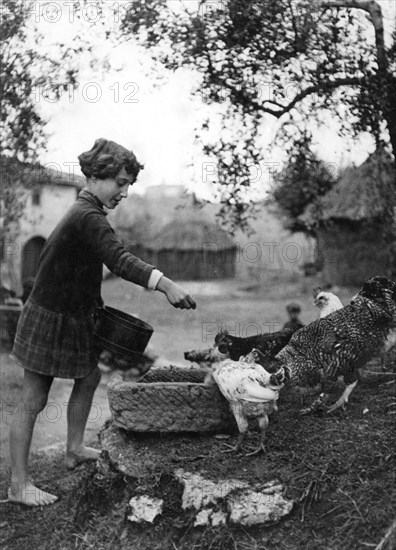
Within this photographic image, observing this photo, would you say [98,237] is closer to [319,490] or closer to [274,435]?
[274,435]

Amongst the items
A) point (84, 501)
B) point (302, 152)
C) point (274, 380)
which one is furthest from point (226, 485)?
point (302, 152)

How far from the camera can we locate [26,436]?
3.79 meters

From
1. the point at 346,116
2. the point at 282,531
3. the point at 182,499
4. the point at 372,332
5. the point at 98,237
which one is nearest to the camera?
the point at 282,531

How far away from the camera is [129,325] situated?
3.63m

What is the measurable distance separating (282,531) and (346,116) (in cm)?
294

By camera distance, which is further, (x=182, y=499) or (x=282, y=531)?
(x=182, y=499)

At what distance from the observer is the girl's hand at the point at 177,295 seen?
3.20 m

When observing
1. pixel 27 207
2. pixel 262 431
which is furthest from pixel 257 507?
pixel 27 207

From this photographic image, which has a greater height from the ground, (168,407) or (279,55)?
(279,55)

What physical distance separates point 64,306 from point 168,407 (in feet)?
2.59

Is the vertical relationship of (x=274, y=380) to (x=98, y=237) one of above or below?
below

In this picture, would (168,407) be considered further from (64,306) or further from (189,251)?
(189,251)

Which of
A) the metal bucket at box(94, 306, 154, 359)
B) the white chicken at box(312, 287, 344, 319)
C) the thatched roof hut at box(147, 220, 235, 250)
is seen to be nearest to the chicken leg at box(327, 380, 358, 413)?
the white chicken at box(312, 287, 344, 319)

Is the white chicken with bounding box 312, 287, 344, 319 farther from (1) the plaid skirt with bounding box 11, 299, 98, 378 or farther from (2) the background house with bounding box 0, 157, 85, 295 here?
(2) the background house with bounding box 0, 157, 85, 295
